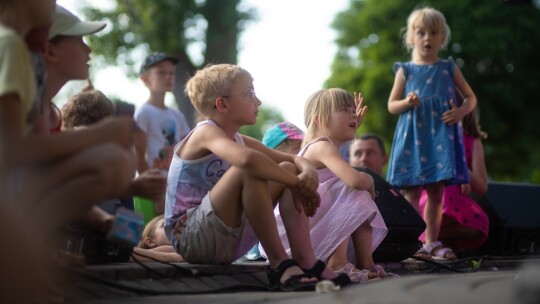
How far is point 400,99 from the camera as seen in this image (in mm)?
7895

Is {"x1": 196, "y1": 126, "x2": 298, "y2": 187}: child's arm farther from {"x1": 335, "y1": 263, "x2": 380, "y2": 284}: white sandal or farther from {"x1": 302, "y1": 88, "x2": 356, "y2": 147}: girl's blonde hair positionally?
{"x1": 302, "y1": 88, "x2": 356, "y2": 147}: girl's blonde hair

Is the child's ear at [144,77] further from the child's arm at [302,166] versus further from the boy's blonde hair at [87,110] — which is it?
the boy's blonde hair at [87,110]

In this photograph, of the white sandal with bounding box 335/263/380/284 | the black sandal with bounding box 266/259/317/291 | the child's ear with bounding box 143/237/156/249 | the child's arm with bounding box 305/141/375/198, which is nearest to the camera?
the black sandal with bounding box 266/259/317/291

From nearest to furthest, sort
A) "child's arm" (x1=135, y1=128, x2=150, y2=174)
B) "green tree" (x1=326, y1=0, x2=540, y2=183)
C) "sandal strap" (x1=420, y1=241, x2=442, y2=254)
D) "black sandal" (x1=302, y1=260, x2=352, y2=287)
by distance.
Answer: "black sandal" (x1=302, y1=260, x2=352, y2=287) < "sandal strap" (x1=420, y1=241, x2=442, y2=254) < "child's arm" (x1=135, y1=128, x2=150, y2=174) < "green tree" (x1=326, y1=0, x2=540, y2=183)

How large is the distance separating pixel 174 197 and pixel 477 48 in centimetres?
2294

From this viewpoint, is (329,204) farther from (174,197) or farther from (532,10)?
(532,10)

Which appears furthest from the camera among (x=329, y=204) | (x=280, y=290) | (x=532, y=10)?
(x=532, y=10)

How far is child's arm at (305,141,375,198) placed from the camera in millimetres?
5754

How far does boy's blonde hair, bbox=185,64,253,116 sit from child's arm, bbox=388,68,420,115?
Result: 7.13 ft

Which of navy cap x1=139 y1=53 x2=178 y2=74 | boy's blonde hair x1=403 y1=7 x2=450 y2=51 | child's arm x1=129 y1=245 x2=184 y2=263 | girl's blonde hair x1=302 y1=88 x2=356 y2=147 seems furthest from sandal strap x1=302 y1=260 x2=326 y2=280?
navy cap x1=139 y1=53 x2=178 y2=74

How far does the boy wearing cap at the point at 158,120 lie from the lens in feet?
29.9

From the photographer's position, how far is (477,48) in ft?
90.2

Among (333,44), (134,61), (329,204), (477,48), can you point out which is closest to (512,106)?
(477,48)

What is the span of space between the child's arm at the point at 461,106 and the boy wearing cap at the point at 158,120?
8.36ft
